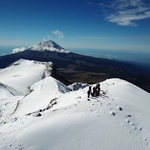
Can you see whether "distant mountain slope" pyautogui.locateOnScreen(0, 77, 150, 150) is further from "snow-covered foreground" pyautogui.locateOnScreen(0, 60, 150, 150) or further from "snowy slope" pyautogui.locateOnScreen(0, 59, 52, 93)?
"snowy slope" pyautogui.locateOnScreen(0, 59, 52, 93)

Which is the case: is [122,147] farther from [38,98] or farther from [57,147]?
[38,98]

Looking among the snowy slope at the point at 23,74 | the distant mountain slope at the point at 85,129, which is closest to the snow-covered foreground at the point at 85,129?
the distant mountain slope at the point at 85,129

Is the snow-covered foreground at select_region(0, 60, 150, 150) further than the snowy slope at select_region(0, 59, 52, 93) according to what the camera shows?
No

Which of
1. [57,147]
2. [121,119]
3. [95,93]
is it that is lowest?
[57,147]

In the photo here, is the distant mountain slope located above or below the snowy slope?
above

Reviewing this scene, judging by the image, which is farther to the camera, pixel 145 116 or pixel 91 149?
pixel 145 116

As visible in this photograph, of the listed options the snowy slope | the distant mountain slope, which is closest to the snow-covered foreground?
the distant mountain slope

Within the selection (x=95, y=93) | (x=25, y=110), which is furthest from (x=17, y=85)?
(x=95, y=93)

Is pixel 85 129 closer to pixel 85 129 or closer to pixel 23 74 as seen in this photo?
pixel 85 129

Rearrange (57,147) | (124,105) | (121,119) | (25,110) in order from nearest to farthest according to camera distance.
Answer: (57,147) < (121,119) < (124,105) < (25,110)
